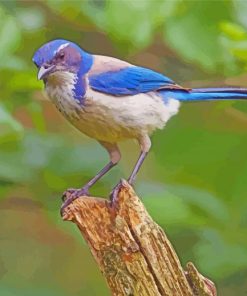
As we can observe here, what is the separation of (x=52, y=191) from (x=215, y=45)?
0.52m

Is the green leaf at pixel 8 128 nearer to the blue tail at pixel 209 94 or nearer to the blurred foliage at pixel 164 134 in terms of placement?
the blurred foliage at pixel 164 134

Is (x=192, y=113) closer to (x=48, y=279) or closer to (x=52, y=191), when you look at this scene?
(x=52, y=191)

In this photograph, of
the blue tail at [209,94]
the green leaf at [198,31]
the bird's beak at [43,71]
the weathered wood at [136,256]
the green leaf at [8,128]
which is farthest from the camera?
the green leaf at [198,31]

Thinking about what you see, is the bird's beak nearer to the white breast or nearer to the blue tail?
the white breast

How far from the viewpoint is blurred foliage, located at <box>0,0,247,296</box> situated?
2.49 m

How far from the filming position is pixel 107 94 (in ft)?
7.37

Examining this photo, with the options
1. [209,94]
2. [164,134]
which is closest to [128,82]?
[209,94]

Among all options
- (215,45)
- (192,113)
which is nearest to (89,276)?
(192,113)

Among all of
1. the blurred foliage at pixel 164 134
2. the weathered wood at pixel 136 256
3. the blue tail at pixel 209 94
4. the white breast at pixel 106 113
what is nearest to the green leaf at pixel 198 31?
the blurred foliage at pixel 164 134

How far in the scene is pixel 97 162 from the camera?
281cm

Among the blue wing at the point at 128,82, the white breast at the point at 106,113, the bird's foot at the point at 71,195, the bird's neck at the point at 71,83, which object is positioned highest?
the blue wing at the point at 128,82

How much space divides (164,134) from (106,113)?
70 centimetres

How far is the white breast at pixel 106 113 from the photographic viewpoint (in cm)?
220

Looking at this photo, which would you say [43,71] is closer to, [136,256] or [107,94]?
[107,94]
